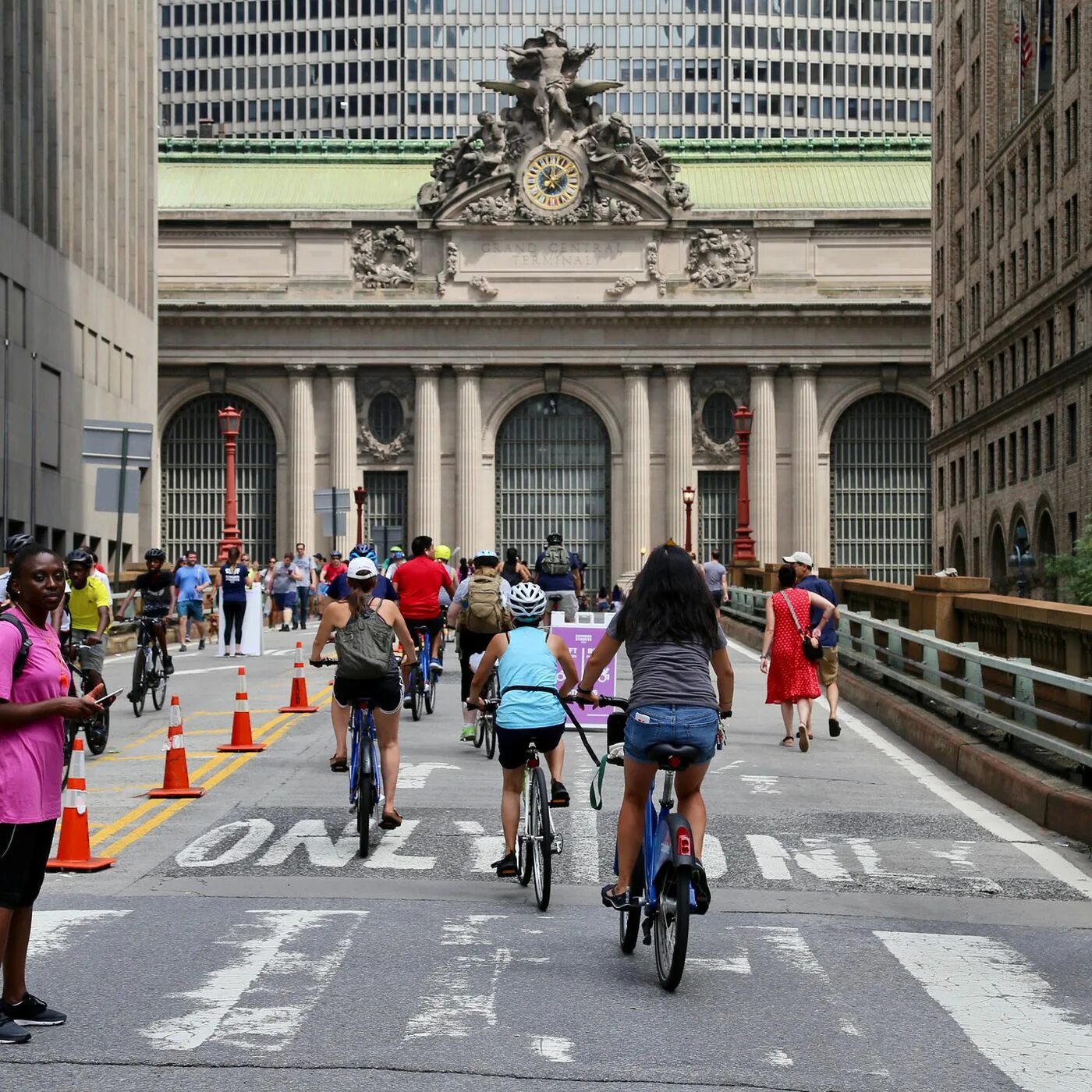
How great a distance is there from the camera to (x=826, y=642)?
21703mm

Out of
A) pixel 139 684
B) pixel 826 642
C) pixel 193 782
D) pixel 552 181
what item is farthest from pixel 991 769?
pixel 552 181

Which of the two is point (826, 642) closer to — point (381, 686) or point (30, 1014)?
point (381, 686)

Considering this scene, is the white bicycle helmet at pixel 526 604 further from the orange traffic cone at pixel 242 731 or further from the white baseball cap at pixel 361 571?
the orange traffic cone at pixel 242 731

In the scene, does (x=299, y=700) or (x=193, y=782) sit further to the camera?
(x=299, y=700)

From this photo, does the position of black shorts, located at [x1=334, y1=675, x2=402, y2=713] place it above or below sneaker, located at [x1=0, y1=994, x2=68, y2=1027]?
above

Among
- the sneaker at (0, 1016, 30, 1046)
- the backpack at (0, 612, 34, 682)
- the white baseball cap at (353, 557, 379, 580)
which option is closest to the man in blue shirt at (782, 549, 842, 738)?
the white baseball cap at (353, 557, 379, 580)

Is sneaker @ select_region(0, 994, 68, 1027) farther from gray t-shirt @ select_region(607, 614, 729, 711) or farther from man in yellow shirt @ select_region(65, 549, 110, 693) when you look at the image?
man in yellow shirt @ select_region(65, 549, 110, 693)

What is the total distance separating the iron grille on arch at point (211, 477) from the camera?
237ft

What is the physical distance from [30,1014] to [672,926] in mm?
2710

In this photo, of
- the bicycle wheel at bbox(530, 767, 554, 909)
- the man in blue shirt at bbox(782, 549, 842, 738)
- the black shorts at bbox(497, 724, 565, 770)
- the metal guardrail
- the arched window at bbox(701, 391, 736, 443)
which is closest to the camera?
the bicycle wheel at bbox(530, 767, 554, 909)

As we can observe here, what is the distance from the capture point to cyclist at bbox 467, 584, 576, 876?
11.6 metres

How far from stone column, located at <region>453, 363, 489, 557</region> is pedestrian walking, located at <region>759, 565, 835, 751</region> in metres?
50.6

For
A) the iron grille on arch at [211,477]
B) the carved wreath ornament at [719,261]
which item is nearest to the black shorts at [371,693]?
the carved wreath ornament at [719,261]

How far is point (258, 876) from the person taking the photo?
1223cm
